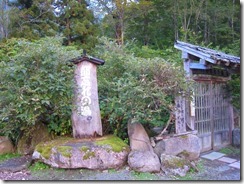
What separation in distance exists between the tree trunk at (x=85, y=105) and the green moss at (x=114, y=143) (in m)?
0.20

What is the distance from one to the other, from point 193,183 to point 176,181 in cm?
17

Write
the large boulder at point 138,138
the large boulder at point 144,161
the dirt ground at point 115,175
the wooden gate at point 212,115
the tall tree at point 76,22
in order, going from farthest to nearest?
the tall tree at point 76,22 → the wooden gate at point 212,115 → the large boulder at point 138,138 → the large boulder at point 144,161 → the dirt ground at point 115,175

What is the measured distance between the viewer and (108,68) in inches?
139

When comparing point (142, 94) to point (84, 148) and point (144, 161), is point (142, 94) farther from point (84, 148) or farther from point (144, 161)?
point (84, 148)

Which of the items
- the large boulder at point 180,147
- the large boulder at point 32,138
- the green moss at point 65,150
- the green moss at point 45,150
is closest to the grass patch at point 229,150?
the large boulder at point 180,147

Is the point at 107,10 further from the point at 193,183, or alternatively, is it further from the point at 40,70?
the point at 193,183

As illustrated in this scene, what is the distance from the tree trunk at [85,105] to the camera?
2984 millimetres

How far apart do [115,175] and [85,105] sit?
0.95m

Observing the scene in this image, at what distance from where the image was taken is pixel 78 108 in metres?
2.98

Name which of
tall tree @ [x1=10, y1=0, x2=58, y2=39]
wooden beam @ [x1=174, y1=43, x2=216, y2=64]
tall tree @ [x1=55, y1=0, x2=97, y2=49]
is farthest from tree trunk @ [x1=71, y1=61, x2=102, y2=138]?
tall tree @ [x1=55, y1=0, x2=97, y2=49]

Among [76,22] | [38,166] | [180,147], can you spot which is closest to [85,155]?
[38,166]

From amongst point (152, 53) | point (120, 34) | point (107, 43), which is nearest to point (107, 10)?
point (120, 34)

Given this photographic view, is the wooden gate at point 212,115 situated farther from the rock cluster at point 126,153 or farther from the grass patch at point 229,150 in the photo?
the rock cluster at point 126,153

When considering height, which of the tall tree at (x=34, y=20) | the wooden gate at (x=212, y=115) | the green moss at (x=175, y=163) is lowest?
the green moss at (x=175, y=163)
